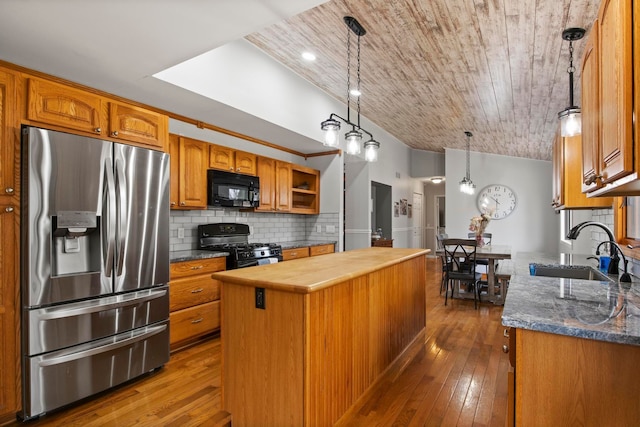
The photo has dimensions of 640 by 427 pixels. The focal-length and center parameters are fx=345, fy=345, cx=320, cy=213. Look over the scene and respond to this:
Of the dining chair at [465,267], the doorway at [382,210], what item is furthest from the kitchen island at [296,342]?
the doorway at [382,210]

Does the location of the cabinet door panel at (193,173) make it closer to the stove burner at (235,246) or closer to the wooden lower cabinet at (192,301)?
the stove burner at (235,246)

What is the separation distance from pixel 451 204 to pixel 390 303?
6274 millimetres

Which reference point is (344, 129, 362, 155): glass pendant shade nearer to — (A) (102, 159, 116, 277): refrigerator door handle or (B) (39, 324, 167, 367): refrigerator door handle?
(A) (102, 159, 116, 277): refrigerator door handle

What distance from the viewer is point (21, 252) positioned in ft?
6.93

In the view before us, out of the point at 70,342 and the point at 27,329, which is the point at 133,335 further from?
the point at 27,329

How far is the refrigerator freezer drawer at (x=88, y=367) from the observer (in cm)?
209

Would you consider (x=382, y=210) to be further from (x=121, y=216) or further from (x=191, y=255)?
(x=121, y=216)

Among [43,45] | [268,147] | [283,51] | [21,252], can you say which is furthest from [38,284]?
[268,147]

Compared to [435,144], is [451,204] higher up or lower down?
lower down

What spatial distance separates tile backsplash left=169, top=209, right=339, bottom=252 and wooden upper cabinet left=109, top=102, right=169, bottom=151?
115 centimetres

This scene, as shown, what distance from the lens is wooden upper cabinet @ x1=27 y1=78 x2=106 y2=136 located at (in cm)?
218

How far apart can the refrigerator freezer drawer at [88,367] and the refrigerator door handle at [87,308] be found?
218 mm

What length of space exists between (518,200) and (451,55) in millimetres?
5885

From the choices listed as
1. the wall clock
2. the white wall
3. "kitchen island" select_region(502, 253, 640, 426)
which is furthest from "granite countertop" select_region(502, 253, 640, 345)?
the wall clock
